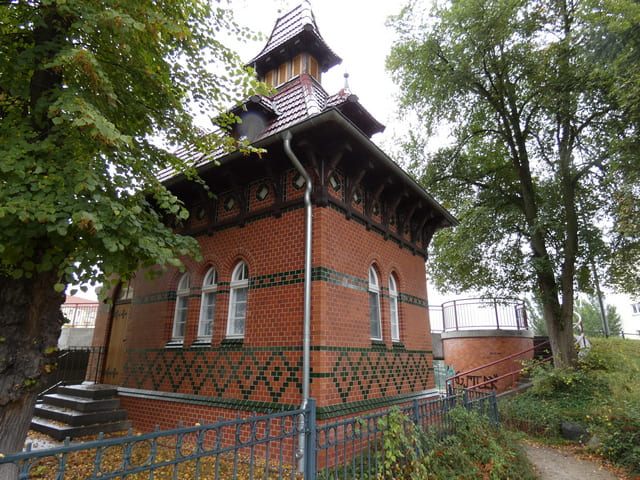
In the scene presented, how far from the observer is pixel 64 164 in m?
4.01

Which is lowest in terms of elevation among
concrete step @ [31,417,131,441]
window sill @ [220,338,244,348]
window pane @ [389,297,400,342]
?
concrete step @ [31,417,131,441]

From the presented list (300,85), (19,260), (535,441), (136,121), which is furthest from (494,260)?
(19,260)

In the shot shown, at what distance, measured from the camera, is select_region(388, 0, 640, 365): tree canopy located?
33.7 ft

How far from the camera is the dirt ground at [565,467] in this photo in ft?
20.7

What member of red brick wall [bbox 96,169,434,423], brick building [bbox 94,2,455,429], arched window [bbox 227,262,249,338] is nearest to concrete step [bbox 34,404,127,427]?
brick building [bbox 94,2,455,429]

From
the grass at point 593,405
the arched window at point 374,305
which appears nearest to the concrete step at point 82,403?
the arched window at point 374,305

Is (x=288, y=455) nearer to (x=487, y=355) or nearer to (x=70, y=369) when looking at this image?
(x=70, y=369)

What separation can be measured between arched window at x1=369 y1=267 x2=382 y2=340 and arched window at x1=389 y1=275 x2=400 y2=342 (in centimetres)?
65

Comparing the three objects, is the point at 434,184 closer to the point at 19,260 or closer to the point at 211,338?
the point at 211,338

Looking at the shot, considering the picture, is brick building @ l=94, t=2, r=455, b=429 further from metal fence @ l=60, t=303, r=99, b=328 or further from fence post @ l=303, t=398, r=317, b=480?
metal fence @ l=60, t=303, r=99, b=328

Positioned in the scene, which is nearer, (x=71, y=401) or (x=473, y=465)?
(x=473, y=465)

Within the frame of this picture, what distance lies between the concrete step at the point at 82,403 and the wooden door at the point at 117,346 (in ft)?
2.67

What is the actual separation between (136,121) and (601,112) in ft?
42.6

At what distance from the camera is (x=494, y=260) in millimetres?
13805
